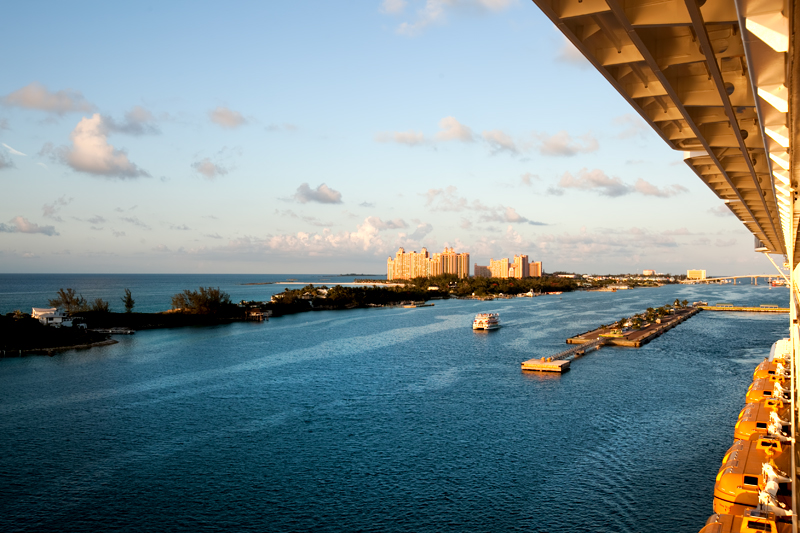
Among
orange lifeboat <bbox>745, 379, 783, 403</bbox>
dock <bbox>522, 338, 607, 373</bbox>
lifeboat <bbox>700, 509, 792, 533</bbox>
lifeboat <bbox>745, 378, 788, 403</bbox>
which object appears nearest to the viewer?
lifeboat <bbox>700, 509, 792, 533</bbox>

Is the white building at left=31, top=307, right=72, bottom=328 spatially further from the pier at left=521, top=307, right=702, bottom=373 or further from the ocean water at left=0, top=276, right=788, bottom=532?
the pier at left=521, top=307, right=702, bottom=373

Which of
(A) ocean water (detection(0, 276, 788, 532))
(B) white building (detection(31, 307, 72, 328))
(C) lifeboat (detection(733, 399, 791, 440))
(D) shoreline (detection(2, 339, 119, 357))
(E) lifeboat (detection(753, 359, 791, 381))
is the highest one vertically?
(B) white building (detection(31, 307, 72, 328))

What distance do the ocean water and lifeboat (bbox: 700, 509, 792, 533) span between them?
2420 mm

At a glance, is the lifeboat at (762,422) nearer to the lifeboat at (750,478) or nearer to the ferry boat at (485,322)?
the lifeboat at (750,478)

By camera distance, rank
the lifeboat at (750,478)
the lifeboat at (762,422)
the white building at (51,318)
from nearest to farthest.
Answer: the lifeboat at (750,478) < the lifeboat at (762,422) < the white building at (51,318)

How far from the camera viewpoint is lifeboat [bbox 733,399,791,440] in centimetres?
2167

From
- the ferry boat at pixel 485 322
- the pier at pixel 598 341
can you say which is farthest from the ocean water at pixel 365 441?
the ferry boat at pixel 485 322

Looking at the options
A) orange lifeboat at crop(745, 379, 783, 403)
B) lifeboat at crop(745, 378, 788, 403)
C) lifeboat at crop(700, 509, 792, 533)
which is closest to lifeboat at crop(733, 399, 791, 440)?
lifeboat at crop(745, 378, 788, 403)

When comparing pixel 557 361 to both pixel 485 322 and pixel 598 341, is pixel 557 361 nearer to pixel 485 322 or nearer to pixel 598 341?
pixel 598 341

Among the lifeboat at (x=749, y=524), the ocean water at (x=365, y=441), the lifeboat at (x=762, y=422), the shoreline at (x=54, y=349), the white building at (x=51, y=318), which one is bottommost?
the ocean water at (x=365, y=441)

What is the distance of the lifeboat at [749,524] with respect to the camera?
46.1ft

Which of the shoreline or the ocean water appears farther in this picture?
the shoreline

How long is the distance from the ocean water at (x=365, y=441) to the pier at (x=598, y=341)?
1.74 meters

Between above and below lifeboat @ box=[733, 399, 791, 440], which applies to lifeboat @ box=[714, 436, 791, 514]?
below
